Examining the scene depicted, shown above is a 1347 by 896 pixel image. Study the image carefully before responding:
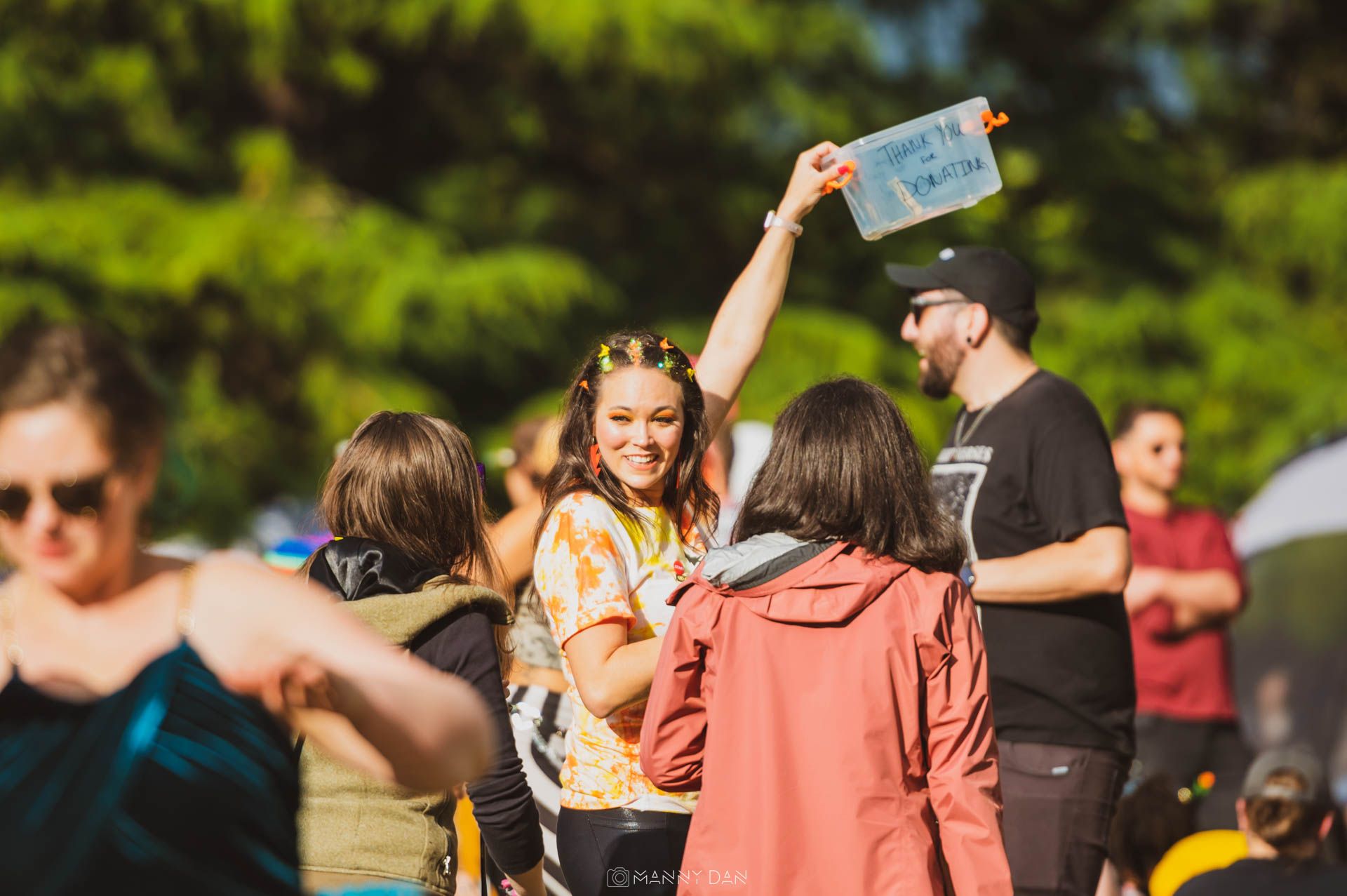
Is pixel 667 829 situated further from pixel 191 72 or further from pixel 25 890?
pixel 191 72

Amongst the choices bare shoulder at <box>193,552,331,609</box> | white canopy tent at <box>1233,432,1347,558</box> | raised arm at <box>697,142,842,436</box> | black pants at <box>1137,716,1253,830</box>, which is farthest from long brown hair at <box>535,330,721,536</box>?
white canopy tent at <box>1233,432,1347,558</box>

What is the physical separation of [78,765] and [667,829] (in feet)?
4.96

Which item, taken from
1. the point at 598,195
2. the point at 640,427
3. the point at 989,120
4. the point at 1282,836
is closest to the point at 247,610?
the point at 640,427

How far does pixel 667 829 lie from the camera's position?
276cm

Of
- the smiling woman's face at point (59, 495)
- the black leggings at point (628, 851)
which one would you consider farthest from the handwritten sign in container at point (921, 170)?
the smiling woman's face at point (59, 495)

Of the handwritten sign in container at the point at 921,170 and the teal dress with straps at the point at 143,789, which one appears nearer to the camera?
the teal dress with straps at the point at 143,789

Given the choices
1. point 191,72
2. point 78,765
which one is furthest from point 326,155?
point 78,765

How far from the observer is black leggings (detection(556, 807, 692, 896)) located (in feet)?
8.91

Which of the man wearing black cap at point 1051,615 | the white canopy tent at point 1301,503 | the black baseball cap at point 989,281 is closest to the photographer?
the man wearing black cap at point 1051,615

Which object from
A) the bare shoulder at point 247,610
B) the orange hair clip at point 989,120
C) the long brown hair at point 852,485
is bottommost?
the bare shoulder at point 247,610

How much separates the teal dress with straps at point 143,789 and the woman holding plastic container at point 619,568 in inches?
46.5

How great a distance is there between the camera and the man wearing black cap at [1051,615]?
132 inches

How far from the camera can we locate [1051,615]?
11.3ft

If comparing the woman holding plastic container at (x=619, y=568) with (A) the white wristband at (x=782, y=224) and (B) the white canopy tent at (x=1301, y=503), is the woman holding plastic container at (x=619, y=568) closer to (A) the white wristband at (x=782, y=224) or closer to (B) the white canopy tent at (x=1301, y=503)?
(A) the white wristband at (x=782, y=224)
